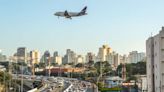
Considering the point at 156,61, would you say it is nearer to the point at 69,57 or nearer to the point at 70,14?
the point at 70,14

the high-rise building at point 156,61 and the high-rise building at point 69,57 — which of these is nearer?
the high-rise building at point 156,61

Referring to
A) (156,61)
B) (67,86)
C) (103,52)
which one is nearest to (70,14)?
(156,61)

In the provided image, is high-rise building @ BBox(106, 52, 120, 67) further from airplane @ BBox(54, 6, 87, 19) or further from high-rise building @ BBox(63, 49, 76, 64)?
airplane @ BBox(54, 6, 87, 19)

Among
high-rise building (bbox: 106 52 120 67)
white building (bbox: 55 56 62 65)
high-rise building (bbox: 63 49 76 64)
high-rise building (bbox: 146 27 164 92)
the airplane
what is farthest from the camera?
white building (bbox: 55 56 62 65)

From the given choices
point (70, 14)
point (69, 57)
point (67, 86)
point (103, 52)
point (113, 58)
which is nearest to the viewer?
point (70, 14)

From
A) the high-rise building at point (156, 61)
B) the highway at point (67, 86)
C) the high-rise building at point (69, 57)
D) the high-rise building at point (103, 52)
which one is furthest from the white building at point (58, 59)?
the high-rise building at point (156, 61)

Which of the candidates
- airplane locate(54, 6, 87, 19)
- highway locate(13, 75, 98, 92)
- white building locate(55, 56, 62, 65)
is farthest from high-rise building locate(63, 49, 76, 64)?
airplane locate(54, 6, 87, 19)

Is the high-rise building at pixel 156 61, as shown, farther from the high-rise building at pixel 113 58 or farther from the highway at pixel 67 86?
the high-rise building at pixel 113 58

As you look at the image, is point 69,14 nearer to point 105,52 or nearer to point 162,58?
point 162,58

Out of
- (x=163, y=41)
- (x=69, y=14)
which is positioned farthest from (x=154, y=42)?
(x=69, y=14)
